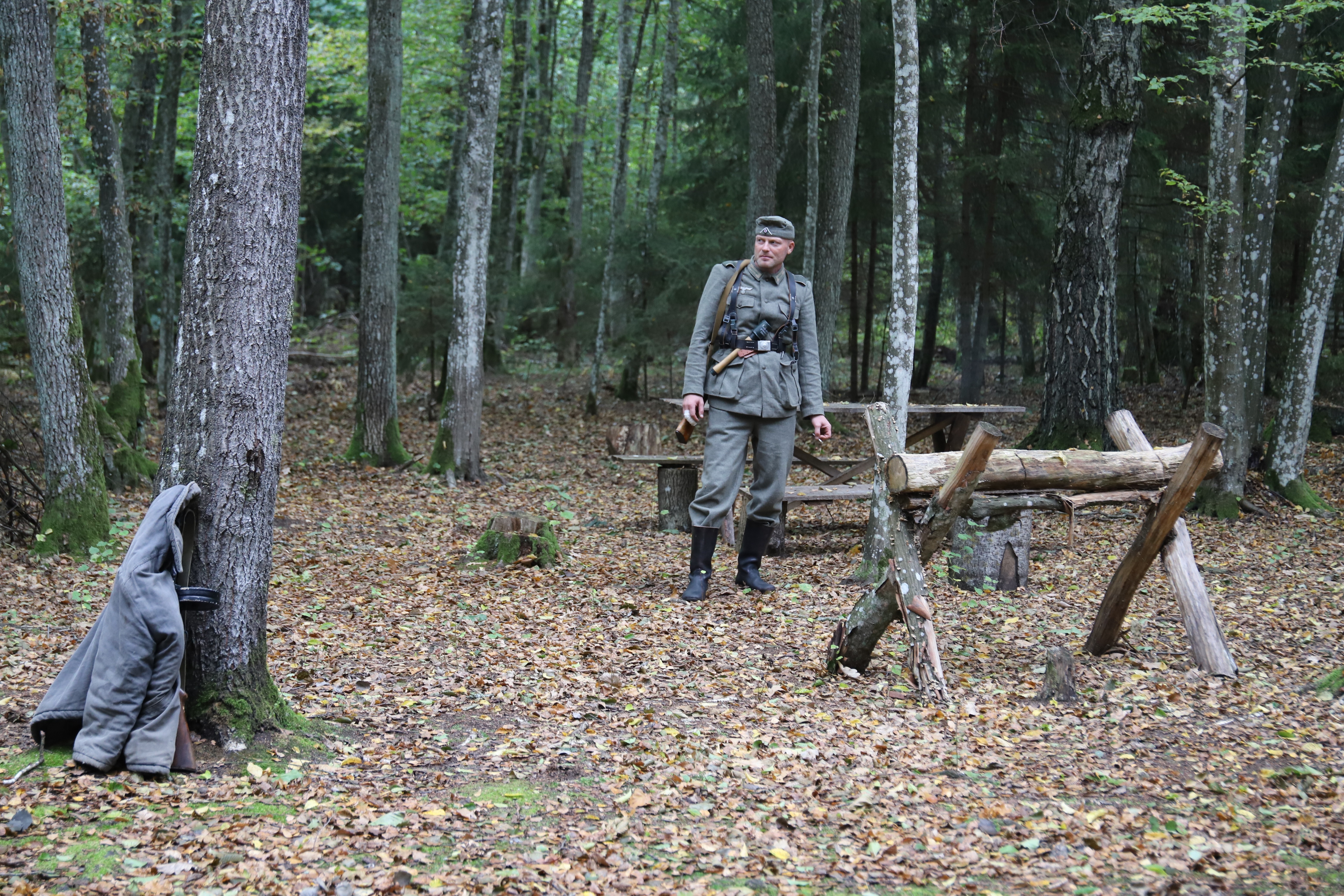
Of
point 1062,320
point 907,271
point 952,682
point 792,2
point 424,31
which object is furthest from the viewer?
point 424,31

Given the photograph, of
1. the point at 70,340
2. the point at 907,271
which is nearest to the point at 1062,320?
the point at 907,271

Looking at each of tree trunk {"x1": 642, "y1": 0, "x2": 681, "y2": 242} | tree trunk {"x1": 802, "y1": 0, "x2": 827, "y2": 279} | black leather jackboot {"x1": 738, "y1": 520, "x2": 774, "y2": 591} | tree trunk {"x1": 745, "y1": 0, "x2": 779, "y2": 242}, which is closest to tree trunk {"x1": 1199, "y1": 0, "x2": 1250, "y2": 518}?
black leather jackboot {"x1": 738, "y1": 520, "x2": 774, "y2": 591}

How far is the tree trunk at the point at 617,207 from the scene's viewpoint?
15828mm

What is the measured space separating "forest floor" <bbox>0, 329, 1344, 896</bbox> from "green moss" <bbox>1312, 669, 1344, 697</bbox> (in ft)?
0.25

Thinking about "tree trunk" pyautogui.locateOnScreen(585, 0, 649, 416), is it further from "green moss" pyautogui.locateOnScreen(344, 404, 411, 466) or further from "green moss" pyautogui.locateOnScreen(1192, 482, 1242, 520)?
"green moss" pyautogui.locateOnScreen(1192, 482, 1242, 520)

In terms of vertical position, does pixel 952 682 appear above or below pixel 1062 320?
below

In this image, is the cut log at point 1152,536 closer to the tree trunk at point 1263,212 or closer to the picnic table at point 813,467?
the picnic table at point 813,467

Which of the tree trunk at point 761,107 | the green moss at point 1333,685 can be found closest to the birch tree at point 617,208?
the tree trunk at point 761,107

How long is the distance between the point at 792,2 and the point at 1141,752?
45.2 ft

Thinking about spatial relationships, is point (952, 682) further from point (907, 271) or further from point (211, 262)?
point (211, 262)

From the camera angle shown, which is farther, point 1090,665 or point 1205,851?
point 1090,665

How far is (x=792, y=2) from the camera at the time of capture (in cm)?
Result: 1555

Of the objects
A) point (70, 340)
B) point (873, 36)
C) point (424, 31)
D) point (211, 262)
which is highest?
point (424, 31)

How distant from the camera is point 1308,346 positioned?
9.78m
